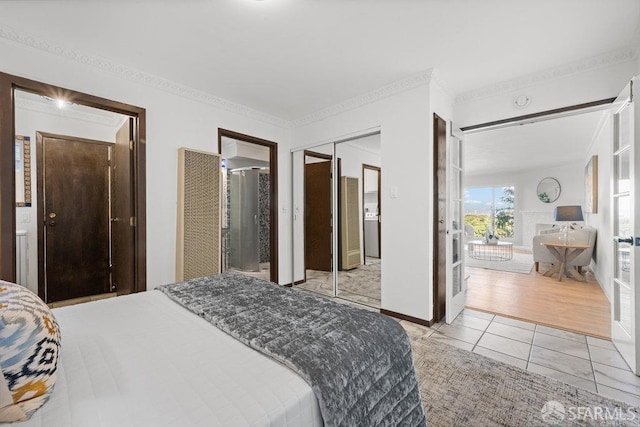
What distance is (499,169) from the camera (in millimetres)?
8438

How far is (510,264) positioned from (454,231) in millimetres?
3612

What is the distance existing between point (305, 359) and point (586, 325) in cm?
320

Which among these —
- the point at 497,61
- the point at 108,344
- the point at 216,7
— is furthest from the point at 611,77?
the point at 108,344

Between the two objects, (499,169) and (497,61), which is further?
(499,169)

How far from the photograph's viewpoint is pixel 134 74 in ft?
8.68

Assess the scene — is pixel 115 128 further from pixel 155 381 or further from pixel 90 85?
pixel 155 381

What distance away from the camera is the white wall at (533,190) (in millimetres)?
7527

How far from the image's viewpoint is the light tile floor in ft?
6.06

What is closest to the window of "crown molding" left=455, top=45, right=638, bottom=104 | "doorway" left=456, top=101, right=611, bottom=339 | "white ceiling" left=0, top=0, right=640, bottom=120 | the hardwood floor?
"doorway" left=456, top=101, right=611, bottom=339

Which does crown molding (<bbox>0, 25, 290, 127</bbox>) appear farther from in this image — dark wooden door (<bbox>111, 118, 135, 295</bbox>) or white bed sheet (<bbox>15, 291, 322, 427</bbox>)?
white bed sheet (<bbox>15, 291, 322, 427</bbox>)

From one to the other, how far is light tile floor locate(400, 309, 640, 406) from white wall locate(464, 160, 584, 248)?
22.6 ft

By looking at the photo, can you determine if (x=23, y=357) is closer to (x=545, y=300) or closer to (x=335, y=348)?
(x=335, y=348)

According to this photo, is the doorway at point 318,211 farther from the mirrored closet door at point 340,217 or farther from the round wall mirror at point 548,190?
the round wall mirror at point 548,190

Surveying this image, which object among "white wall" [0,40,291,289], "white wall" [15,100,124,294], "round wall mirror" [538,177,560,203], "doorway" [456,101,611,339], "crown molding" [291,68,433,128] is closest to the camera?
"white wall" [0,40,291,289]
